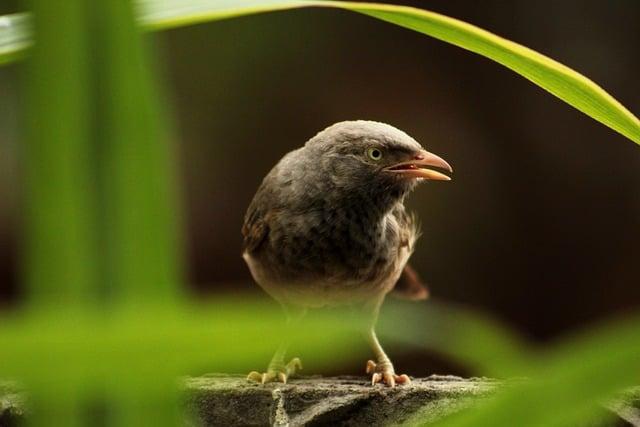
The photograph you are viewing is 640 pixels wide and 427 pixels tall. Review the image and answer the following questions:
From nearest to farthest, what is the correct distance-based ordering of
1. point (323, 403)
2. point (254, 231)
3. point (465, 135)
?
point (323, 403) → point (254, 231) → point (465, 135)

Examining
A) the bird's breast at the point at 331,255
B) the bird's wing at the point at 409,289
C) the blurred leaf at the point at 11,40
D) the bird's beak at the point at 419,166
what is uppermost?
the blurred leaf at the point at 11,40

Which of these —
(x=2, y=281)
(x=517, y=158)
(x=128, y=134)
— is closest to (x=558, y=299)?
(x=517, y=158)

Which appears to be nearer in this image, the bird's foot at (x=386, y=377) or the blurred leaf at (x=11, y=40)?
the blurred leaf at (x=11, y=40)

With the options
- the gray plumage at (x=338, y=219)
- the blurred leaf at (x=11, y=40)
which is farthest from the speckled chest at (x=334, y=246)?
the blurred leaf at (x=11, y=40)

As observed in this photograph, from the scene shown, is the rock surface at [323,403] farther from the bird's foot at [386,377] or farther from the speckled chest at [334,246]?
the speckled chest at [334,246]

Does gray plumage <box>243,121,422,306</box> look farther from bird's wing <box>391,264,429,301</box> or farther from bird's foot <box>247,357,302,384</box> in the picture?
bird's wing <box>391,264,429,301</box>

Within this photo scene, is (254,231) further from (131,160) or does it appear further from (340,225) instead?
(131,160)

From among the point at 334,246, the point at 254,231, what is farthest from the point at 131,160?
the point at 254,231
